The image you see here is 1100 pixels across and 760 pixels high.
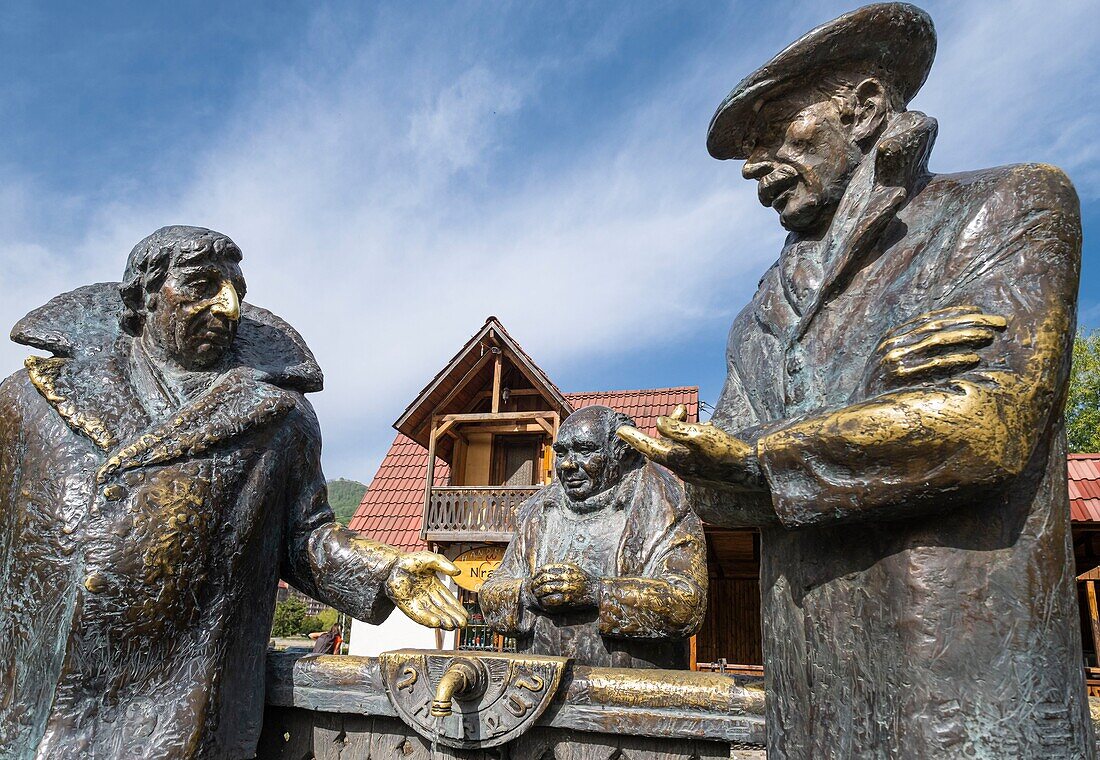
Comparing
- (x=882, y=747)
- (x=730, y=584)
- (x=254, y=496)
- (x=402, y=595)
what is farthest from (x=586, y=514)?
(x=730, y=584)

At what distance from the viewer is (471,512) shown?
503 inches

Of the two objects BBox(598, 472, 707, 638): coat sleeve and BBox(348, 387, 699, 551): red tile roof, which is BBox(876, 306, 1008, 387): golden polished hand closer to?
BBox(598, 472, 707, 638): coat sleeve

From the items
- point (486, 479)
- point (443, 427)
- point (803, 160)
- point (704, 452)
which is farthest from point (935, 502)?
point (486, 479)

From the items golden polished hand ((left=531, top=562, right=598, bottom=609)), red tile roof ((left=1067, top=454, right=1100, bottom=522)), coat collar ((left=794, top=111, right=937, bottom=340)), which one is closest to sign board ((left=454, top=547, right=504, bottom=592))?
red tile roof ((left=1067, top=454, right=1100, bottom=522))

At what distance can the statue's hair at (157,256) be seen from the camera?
6.87 feet

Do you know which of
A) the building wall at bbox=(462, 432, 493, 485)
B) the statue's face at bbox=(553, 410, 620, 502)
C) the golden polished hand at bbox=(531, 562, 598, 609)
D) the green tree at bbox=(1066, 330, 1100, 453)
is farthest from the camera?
the green tree at bbox=(1066, 330, 1100, 453)

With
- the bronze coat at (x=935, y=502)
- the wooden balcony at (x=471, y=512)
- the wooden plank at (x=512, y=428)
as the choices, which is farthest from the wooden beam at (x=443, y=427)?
the bronze coat at (x=935, y=502)

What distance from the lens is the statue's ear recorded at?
1.60 meters

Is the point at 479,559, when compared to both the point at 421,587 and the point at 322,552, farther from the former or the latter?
the point at 421,587

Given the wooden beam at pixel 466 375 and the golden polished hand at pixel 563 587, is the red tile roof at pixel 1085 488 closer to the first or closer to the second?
the golden polished hand at pixel 563 587

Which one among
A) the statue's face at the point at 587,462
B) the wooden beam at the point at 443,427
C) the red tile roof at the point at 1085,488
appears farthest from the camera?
the wooden beam at the point at 443,427

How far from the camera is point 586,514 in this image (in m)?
2.67

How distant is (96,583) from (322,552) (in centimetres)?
57

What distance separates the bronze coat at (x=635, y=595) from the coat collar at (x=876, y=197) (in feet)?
3.37
